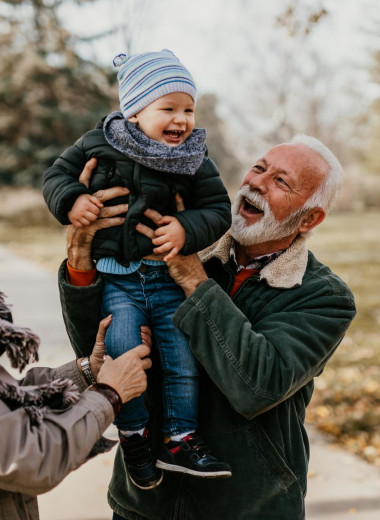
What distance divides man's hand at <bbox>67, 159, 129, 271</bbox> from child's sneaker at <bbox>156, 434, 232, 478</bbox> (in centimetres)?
73

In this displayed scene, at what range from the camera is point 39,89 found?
2075 centimetres

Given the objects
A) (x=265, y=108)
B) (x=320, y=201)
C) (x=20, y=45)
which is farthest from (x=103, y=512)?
(x=20, y=45)

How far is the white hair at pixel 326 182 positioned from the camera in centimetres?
Result: 238

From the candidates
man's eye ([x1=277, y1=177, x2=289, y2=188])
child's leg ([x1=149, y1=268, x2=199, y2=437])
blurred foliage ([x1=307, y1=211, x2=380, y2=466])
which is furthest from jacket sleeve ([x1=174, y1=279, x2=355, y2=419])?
blurred foliage ([x1=307, y1=211, x2=380, y2=466])

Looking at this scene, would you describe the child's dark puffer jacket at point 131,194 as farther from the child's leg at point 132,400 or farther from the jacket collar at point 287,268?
the jacket collar at point 287,268

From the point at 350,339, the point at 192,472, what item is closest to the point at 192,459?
the point at 192,472

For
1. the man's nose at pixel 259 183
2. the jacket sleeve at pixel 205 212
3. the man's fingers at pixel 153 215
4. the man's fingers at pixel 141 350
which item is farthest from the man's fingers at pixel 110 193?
the man's nose at pixel 259 183

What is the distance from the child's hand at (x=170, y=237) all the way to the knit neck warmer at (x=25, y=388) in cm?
56

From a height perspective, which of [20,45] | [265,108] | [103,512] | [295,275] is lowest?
[103,512]

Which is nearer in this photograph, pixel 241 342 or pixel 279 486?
pixel 241 342

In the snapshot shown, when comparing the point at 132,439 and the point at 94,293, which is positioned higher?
the point at 94,293

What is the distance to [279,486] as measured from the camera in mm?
1998

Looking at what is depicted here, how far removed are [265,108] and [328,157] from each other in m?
18.8

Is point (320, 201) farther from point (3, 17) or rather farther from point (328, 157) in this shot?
point (3, 17)
